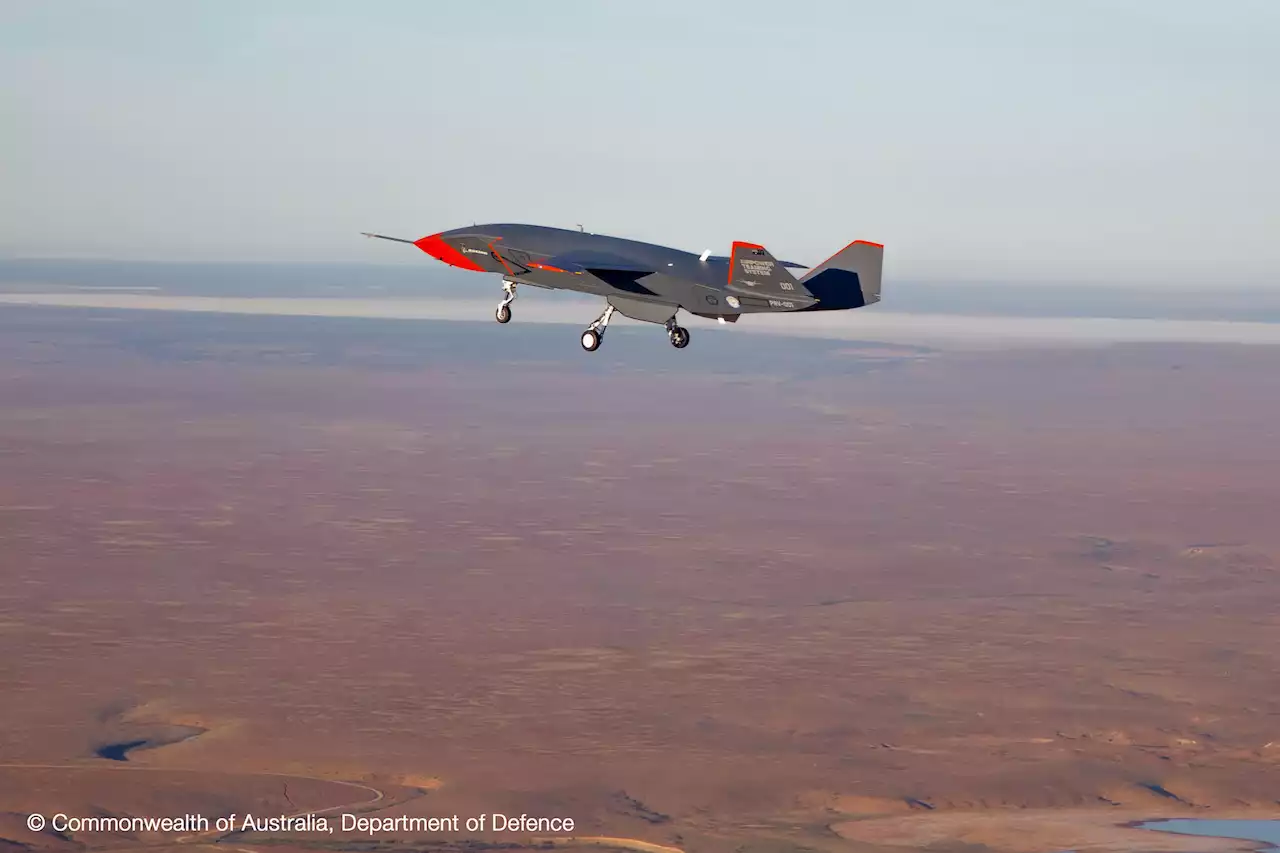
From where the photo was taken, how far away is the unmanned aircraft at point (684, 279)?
233ft

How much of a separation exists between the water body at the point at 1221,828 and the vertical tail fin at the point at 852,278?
386 ft

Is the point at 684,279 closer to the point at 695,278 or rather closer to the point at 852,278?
the point at 695,278

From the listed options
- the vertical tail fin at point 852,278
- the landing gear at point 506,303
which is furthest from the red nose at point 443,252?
the vertical tail fin at point 852,278

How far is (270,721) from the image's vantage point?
192375 millimetres

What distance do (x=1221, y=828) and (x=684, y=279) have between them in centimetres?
12665

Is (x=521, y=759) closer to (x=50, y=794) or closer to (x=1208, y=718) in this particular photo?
(x=50, y=794)

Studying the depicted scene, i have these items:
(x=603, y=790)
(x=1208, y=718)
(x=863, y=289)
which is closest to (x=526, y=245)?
(x=863, y=289)

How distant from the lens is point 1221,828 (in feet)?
564

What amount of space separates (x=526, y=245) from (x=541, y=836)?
102 metres

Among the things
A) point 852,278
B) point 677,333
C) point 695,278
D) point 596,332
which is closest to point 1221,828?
point 852,278

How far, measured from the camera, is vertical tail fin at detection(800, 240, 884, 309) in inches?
2837

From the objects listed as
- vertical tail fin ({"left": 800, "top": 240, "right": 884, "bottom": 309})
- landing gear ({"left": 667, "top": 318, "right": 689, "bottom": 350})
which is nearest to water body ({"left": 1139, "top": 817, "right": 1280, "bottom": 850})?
vertical tail fin ({"left": 800, "top": 240, "right": 884, "bottom": 309})

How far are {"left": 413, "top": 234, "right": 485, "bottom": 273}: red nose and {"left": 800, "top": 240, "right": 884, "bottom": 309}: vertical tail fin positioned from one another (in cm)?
1816

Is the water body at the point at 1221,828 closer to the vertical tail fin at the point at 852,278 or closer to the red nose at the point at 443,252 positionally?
the vertical tail fin at the point at 852,278
